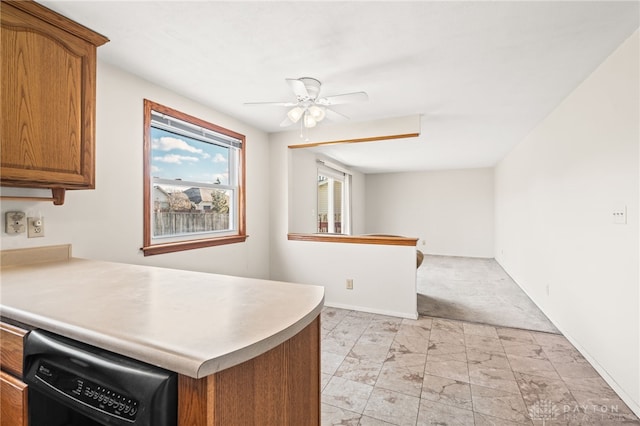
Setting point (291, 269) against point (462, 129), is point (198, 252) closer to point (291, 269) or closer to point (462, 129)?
point (291, 269)

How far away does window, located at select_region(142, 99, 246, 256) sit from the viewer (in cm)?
254

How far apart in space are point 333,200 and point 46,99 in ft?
17.3

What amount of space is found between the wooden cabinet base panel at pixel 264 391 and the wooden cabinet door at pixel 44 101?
148cm

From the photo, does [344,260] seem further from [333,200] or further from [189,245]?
→ [333,200]

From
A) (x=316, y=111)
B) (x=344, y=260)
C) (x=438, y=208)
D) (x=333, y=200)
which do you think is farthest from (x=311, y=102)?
(x=438, y=208)

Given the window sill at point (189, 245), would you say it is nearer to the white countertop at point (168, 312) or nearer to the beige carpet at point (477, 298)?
the white countertop at point (168, 312)

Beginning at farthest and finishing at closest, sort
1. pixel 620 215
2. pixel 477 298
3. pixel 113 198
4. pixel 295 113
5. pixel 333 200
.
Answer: pixel 333 200
pixel 477 298
pixel 295 113
pixel 113 198
pixel 620 215

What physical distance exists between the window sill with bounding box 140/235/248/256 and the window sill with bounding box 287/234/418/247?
754 millimetres

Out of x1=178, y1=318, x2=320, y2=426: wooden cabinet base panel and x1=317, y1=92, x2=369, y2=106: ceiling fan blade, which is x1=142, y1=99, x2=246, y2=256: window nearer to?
x1=317, y1=92, x2=369, y2=106: ceiling fan blade

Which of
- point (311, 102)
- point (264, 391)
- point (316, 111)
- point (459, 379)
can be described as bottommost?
point (459, 379)

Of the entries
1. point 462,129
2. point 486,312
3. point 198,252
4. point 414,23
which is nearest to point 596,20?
point 414,23

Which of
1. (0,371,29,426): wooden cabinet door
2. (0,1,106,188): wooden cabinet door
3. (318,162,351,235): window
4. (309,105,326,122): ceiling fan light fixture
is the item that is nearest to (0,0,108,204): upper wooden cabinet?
(0,1,106,188): wooden cabinet door

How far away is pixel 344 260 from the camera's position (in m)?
3.62

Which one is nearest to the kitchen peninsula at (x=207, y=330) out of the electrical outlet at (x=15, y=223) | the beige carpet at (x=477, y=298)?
the electrical outlet at (x=15, y=223)
